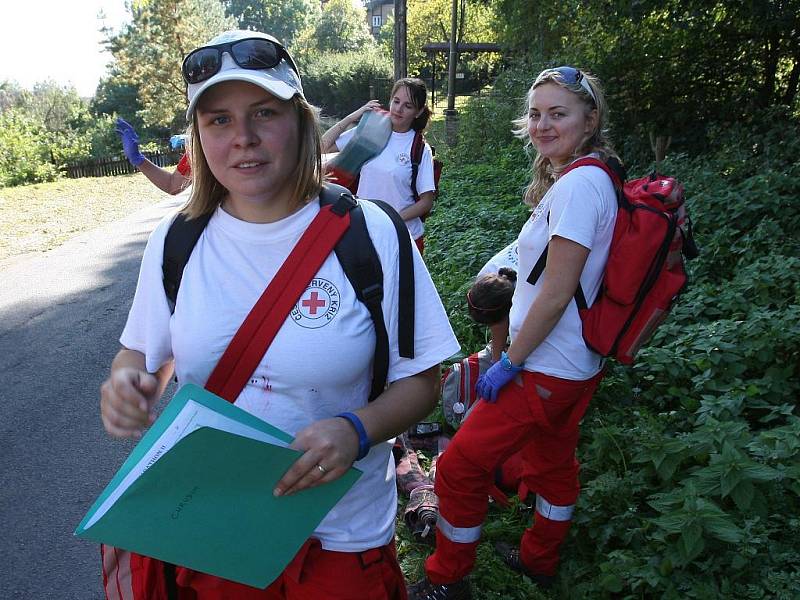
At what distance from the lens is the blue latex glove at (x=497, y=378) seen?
2391mm

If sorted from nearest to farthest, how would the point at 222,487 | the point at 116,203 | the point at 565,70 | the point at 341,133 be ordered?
the point at 222,487, the point at 565,70, the point at 341,133, the point at 116,203

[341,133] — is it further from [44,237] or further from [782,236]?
[44,237]

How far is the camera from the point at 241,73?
1.49 m

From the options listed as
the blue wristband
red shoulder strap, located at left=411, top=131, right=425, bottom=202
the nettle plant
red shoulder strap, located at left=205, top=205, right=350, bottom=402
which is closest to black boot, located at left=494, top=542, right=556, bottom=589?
the nettle plant

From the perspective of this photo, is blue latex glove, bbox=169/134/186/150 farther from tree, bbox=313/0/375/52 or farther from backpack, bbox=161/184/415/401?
tree, bbox=313/0/375/52

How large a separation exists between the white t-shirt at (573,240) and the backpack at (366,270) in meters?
0.82

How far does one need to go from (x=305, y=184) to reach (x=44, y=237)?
10736 millimetres

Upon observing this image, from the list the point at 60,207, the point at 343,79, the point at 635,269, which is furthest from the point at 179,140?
the point at 343,79

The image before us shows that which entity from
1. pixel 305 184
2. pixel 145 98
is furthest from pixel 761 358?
pixel 145 98

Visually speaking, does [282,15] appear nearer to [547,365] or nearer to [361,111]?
[361,111]

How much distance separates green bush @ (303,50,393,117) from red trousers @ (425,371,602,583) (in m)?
40.8

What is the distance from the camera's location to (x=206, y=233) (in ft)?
5.43

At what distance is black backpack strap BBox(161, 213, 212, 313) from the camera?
5.30 feet

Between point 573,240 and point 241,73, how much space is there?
1236 millimetres
